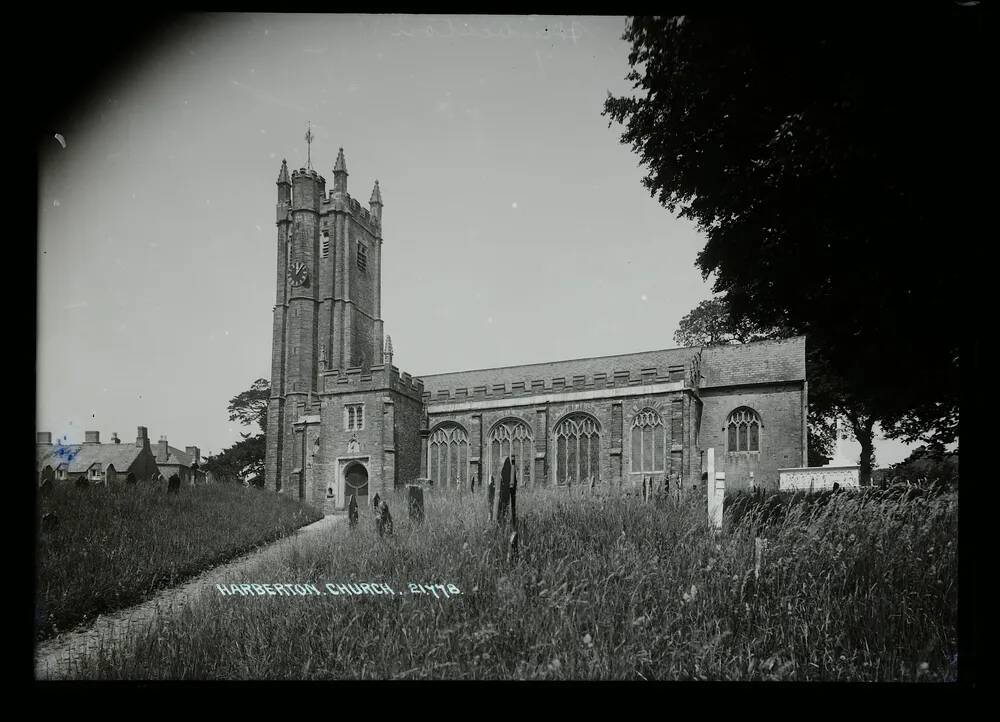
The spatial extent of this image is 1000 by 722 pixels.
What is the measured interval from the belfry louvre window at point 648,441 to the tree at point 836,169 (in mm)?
3649

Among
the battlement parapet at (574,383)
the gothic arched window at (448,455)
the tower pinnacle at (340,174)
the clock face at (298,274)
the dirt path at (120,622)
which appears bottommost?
the dirt path at (120,622)

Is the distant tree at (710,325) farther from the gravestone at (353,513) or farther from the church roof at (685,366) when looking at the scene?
the gravestone at (353,513)

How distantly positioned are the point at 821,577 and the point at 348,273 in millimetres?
7528

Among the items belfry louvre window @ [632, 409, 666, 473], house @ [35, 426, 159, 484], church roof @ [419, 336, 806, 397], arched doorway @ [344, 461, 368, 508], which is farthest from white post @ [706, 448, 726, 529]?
house @ [35, 426, 159, 484]

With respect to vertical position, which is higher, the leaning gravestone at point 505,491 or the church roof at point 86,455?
the church roof at point 86,455

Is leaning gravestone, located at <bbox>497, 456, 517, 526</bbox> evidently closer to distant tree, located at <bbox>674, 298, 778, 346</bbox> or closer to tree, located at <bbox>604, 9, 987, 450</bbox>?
distant tree, located at <bbox>674, 298, 778, 346</bbox>

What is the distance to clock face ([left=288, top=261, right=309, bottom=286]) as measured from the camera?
8664 millimetres

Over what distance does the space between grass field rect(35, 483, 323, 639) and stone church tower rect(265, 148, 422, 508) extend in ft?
2.69

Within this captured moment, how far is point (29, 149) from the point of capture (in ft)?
14.4

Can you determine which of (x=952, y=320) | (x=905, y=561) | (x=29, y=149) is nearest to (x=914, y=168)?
(x=952, y=320)

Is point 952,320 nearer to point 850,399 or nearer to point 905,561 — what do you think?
point 850,399

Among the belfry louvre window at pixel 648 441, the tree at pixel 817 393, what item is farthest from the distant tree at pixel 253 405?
the belfry louvre window at pixel 648 441

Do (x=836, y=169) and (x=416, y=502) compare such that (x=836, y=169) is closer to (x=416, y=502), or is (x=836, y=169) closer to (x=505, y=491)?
(x=505, y=491)

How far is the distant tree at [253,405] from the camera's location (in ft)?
18.6
